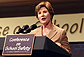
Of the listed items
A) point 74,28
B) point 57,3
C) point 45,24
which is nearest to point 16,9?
point 57,3

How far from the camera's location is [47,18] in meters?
1.66

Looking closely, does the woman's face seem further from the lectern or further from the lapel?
the lectern

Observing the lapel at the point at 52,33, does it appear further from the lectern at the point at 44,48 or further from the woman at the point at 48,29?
the lectern at the point at 44,48

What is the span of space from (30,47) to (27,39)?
0.07m

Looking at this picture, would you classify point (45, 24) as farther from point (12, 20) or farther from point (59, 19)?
point (12, 20)

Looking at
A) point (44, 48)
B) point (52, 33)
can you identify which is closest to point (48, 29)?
point (52, 33)

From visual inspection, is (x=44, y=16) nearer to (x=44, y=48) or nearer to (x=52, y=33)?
(x=52, y=33)

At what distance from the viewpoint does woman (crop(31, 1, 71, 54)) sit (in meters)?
1.60

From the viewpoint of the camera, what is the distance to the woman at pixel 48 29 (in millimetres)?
1600

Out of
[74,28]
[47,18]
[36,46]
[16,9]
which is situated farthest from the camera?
[16,9]

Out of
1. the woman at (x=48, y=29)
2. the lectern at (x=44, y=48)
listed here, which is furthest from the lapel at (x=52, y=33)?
the lectern at (x=44, y=48)

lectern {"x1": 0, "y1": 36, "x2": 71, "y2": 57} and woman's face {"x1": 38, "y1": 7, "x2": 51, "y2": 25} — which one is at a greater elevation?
woman's face {"x1": 38, "y1": 7, "x2": 51, "y2": 25}

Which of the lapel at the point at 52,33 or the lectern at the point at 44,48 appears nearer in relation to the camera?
the lectern at the point at 44,48

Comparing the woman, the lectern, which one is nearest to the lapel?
the woman
